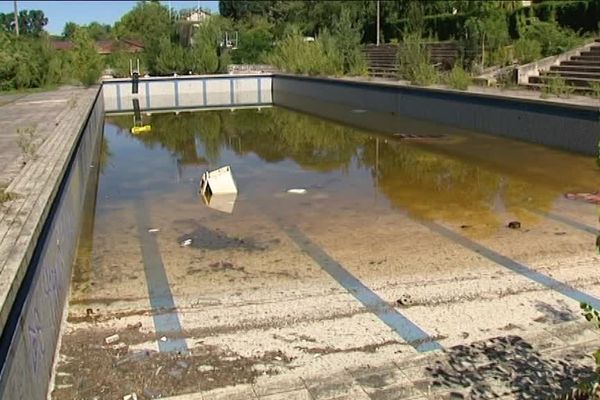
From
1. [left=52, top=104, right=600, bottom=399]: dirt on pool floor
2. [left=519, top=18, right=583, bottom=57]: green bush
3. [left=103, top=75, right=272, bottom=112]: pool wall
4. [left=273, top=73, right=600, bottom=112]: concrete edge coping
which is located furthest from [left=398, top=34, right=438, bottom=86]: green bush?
[left=52, top=104, right=600, bottom=399]: dirt on pool floor

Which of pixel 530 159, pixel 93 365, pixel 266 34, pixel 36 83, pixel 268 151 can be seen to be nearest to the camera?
pixel 93 365

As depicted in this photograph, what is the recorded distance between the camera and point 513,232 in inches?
279

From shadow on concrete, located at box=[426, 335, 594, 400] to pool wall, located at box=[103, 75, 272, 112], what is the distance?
20726 millimetres

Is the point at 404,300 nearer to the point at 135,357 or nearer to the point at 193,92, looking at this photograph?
the point at 135,357

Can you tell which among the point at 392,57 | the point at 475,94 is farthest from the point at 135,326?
the point at 392,57

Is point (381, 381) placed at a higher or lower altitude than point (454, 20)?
lower

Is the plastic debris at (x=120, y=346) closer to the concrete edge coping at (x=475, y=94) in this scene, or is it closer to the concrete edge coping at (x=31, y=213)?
the concrete edge coping at (x=31, y=213)

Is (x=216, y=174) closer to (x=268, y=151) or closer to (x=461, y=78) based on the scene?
(x=268, y=151)

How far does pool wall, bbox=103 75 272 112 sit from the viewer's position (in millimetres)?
25209

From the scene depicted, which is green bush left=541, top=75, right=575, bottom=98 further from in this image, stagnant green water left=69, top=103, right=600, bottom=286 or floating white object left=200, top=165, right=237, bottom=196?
floating white object left=200, top=165, right=237, bottom=196

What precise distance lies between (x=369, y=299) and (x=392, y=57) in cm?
2497

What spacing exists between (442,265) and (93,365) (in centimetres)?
321

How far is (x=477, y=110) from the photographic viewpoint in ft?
47.7

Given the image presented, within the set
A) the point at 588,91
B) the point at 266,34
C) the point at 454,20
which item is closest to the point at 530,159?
the point at 588,91
